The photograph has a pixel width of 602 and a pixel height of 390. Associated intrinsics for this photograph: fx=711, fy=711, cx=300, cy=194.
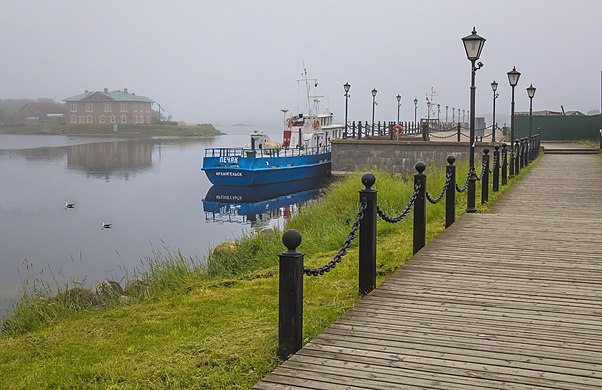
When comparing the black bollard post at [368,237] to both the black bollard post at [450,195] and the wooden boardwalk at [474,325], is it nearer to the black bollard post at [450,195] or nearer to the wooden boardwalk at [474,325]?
the wooden boardwalk at [474,325]

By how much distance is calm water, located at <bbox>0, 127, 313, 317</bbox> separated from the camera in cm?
1742

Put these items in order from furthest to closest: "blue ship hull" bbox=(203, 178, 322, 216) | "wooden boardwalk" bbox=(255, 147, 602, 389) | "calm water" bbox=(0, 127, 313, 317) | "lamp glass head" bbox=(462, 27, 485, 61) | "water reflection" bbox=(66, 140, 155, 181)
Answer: "water reflection" bbox=(66, 140, 155, 181)
"blue ship hull" bbox=(203, 178, 322, 216)
"calm water" bbox=(0, 127, 313, 317)
"lamp glass head" bbox=(462, 27, 485, 61)
"wooden boardwalk" bbox=(255, 147, 602, 389)

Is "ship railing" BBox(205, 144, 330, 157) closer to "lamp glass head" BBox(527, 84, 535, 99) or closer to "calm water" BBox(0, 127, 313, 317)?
"calm water" BBox(0, 127, 313, 317)

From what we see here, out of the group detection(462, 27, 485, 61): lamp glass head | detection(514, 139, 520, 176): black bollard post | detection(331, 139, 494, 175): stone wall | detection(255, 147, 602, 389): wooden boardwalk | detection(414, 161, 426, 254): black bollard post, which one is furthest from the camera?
detection(331, 139, 494, 175): stone wall

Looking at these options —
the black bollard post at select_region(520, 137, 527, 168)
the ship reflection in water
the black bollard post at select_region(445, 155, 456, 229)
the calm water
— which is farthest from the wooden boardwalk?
the ship reflection in water

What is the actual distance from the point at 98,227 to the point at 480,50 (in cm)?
1538

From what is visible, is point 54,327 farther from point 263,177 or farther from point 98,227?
point 263,177

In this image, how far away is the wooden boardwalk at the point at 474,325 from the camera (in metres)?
4.15

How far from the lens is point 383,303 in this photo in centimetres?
585

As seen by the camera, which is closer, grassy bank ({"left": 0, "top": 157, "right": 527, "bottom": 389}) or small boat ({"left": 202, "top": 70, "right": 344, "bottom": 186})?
grassy bank ({"left": 0, "top": 157, "right": 527, "bottom": 389})

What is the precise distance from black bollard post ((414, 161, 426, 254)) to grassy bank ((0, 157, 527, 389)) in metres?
0.31

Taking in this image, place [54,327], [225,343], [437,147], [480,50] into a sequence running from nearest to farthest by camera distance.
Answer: [225,343], [54,327], [480,50], [437,147]

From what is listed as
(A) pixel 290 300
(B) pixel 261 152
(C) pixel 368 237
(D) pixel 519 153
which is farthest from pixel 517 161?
(B) pixel 261 152

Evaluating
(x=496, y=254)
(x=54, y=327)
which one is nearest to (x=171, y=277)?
(x=54, y=327)
